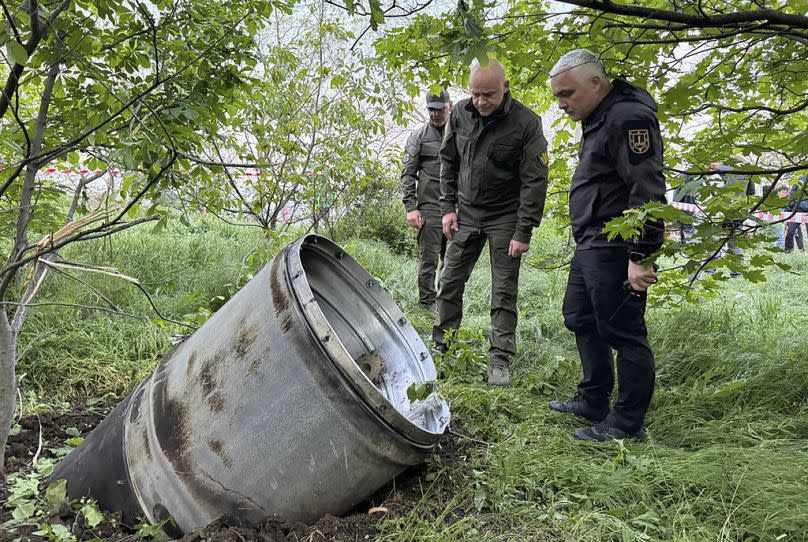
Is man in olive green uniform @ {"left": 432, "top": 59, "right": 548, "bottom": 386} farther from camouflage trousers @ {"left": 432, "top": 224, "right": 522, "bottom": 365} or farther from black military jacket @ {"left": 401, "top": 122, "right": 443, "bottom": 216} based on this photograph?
black military jacket @ {"left": 401, "top": 122, "right": 443, "bottom": 216}

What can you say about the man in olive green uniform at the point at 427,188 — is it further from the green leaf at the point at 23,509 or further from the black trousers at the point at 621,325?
the green leaf at the point at 23,509

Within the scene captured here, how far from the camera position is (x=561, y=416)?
290 cm

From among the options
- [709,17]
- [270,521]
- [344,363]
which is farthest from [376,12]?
[270,521]

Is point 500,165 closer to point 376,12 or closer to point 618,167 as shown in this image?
point 618,167

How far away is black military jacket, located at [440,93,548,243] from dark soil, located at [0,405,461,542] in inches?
57.5

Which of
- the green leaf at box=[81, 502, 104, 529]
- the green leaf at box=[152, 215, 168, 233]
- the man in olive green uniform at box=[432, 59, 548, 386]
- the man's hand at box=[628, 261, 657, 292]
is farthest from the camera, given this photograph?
the man in olive green uniform at box=[432, 59, 548, 386]

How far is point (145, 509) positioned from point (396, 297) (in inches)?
145

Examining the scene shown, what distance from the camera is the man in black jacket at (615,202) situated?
7.45 ft

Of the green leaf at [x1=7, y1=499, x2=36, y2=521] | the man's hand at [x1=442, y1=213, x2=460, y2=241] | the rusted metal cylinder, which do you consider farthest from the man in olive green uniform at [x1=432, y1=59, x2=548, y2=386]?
the green leaf at [x1=7, y1=499, x2=36, y2=521]

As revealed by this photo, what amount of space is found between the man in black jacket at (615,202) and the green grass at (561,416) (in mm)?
325

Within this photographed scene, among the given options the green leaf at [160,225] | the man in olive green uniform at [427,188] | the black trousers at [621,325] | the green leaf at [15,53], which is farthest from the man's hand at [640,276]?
the man in olive green uniform at [427,188]

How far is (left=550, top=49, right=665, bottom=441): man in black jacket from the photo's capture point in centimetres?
227

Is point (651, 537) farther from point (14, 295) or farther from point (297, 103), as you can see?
point (297, 103)

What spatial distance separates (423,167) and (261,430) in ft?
12.0
